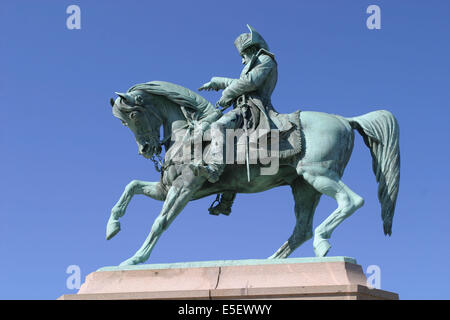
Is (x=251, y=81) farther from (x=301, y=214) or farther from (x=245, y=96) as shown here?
(x=301, y=214)

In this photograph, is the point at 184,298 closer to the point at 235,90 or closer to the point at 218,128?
the point at 218,128

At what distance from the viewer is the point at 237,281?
10211 mm

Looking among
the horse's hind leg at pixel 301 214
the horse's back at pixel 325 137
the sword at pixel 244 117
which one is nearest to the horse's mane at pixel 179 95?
the sword at pixel 244 117

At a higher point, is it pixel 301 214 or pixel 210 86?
pixel 210 86

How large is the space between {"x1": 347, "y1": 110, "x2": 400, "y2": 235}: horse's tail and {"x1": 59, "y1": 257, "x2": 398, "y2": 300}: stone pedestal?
1.33 meters

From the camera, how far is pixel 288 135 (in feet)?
36.8

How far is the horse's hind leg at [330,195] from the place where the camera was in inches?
417

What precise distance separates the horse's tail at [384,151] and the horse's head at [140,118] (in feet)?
9.91

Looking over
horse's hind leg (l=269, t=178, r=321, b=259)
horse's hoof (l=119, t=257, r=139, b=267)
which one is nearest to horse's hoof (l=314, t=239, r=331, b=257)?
horse's hind leg (l=269, t=178, r=321, b=259)

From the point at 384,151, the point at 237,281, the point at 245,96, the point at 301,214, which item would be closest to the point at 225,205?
the point at 301,214

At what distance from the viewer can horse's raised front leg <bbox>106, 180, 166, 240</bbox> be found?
1160 cm

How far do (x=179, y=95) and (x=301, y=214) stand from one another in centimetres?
262

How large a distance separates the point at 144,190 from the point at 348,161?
3.14 metres
